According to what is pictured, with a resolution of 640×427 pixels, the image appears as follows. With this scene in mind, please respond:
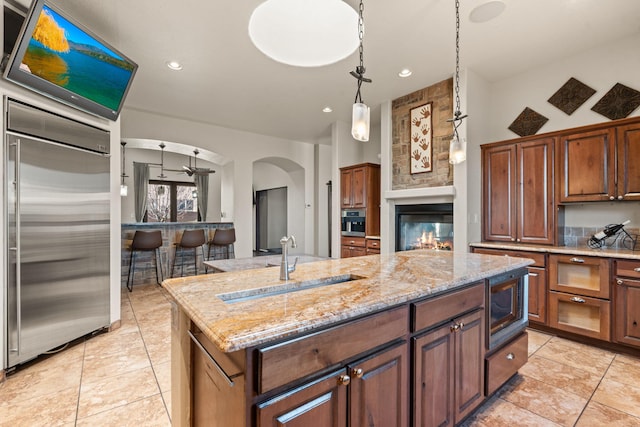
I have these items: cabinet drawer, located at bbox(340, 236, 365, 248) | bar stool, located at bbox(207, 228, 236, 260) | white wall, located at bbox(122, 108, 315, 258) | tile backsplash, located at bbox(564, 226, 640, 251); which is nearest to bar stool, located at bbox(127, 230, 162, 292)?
bar stool, located at bbox(207, 228, 236, 260)

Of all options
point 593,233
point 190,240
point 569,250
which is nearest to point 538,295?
point 569,250

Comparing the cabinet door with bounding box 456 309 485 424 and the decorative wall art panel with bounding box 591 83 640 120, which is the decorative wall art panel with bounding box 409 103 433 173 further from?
the cabinet door with bounding box 456 309 485 424

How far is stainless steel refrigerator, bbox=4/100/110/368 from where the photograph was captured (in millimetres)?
2240

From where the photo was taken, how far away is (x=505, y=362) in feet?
6.38

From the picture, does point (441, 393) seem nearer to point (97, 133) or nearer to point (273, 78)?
point (97, 133)

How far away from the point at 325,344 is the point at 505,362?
1613mm

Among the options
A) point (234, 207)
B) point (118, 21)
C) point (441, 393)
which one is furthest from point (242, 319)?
point (234, 207)

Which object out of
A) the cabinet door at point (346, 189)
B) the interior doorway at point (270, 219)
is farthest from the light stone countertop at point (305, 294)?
the interior doorway at point (270, 219)

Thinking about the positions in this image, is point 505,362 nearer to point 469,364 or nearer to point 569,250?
point 469,364

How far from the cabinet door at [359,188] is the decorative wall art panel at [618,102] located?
121 inches

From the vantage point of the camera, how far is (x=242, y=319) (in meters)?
0.95

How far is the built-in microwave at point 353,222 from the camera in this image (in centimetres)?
533

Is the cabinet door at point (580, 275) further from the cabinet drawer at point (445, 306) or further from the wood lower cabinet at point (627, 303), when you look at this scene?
the cabinet drawer at point (445, 306)

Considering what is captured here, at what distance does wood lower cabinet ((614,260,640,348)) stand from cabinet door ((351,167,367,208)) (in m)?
3.32
